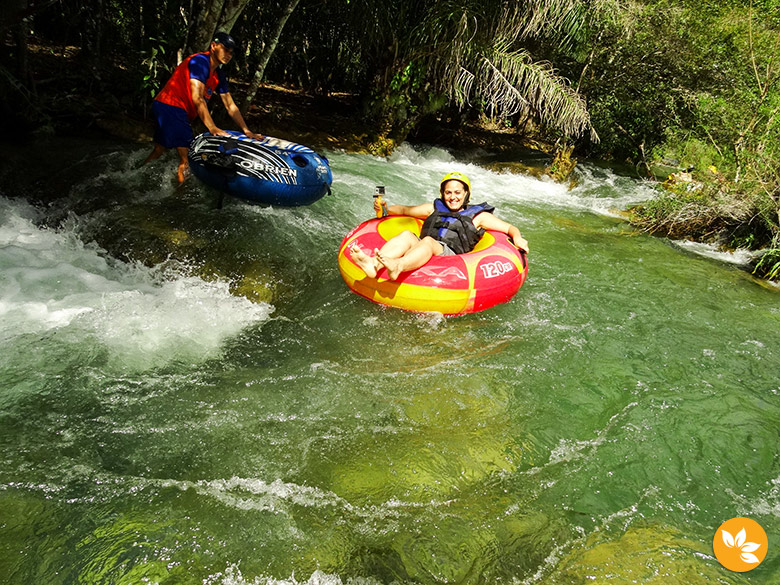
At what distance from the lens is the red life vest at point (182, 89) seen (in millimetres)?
5035

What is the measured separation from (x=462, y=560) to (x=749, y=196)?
7527mm

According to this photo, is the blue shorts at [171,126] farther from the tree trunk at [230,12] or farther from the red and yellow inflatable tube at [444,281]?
the red and yellow inflatable tube at [444,281]

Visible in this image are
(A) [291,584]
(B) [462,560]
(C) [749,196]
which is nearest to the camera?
(A) [291,584]

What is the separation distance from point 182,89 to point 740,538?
5815 mm

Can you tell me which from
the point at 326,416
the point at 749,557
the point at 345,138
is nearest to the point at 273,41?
the point at 345,138

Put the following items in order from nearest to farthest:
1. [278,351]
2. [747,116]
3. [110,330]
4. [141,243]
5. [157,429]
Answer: [157,429], [110,330], [278,351], [141,243], [747,116]

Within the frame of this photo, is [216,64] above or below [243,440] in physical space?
above

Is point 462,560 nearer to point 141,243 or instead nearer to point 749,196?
point 141,243

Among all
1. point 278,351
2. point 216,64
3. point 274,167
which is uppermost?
point 216,64

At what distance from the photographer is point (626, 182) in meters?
11.1

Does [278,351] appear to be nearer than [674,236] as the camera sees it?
Yes

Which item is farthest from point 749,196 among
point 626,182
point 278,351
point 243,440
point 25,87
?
point 25,87

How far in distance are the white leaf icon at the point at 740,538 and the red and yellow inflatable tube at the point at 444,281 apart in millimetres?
2294

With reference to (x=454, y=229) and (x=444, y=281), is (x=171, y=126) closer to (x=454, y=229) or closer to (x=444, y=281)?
(x=454, y=229)
